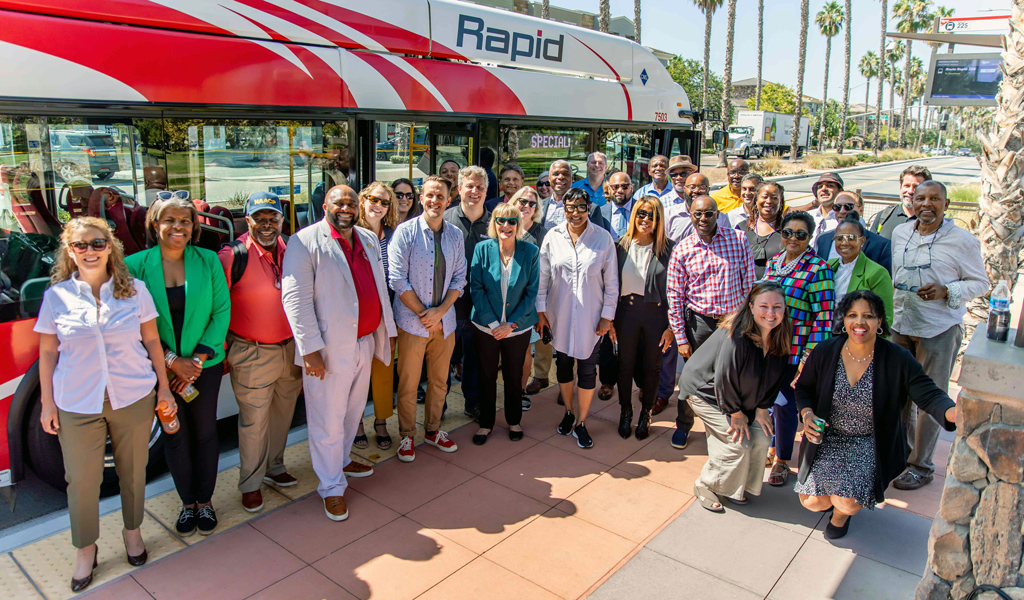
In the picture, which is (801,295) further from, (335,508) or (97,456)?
(97,456)

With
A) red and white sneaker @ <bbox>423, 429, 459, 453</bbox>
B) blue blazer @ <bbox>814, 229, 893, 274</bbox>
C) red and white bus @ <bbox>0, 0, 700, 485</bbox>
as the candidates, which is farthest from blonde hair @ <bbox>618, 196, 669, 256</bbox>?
red and white sneaker @ <bbox>423, 429, 459, 453</bbox>

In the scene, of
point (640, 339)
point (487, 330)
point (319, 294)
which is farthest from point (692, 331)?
point (319, 294)

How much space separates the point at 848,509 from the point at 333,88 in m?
4.39

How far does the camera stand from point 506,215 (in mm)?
4691

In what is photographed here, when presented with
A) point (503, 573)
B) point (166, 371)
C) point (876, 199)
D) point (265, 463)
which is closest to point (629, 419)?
point (503, 573)

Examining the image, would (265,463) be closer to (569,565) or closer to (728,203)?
(569,565)

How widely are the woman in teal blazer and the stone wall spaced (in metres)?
2.78

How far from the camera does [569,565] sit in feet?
12.0

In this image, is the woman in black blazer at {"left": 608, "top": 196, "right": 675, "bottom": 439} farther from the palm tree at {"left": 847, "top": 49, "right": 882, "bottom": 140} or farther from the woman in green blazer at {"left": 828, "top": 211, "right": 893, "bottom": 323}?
the palm tree at {"left": 847, "top": 49, "right": 882, "bottom": 140}

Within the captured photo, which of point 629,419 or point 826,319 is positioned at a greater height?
point 826,319

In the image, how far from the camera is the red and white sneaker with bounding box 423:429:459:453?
16.2 ft

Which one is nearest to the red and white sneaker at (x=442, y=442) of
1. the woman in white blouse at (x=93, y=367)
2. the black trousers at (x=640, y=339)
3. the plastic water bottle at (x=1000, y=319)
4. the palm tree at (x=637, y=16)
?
the black trousers at (x=640, y=339)

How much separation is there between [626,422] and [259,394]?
277 cm

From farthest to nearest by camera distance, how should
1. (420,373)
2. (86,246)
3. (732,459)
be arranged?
1. (420,373)
2. (732,459)
3. (86,246)
